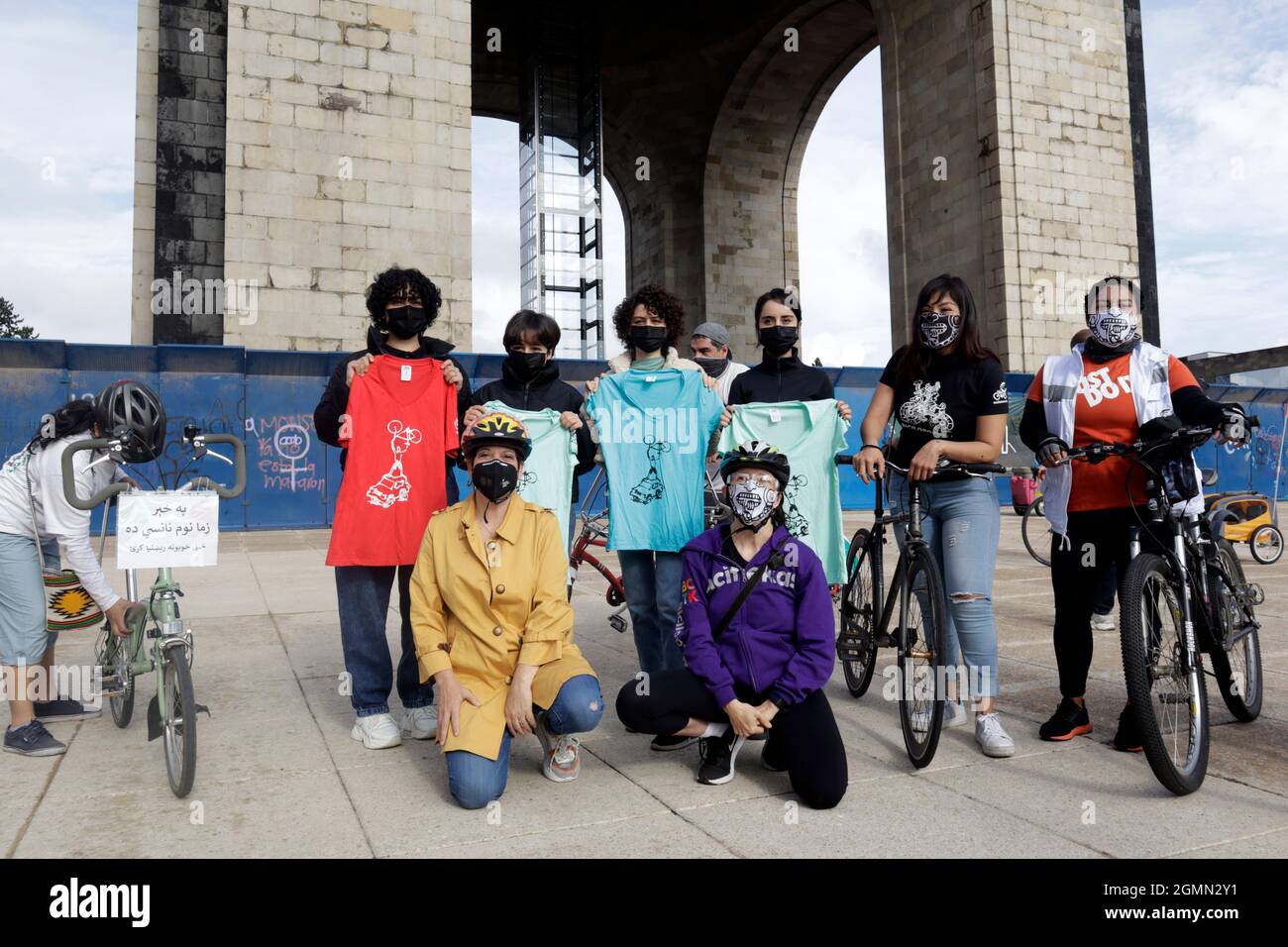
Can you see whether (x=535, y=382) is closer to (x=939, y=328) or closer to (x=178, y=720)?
(x=939, y=328)

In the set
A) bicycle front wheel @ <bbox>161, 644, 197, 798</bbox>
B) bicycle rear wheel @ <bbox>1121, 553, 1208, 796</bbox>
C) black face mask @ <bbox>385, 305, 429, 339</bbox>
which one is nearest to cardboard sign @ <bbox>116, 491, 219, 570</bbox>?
bicycle front wheel @ <bbox>161, 644, 197, 798</bbox>

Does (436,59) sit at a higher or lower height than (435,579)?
higher

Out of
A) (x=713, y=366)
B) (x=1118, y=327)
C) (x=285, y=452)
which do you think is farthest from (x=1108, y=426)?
(x=285, y=452)

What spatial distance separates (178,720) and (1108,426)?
384 cm

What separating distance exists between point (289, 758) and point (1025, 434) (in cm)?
343

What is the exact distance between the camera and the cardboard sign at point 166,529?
3.39 m

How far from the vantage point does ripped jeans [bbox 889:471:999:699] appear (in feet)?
12.1

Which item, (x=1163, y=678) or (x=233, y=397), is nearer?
(x=1163, y=678)

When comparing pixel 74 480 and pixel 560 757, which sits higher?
pixel 74 480

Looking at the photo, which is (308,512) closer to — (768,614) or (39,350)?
(39,350)

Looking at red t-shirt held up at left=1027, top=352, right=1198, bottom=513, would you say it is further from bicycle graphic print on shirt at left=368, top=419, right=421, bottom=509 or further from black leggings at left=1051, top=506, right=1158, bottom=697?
bicycle graphic print on shirt at left=368, top=419, right=421, bottom=509

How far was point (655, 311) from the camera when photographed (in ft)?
14.3
